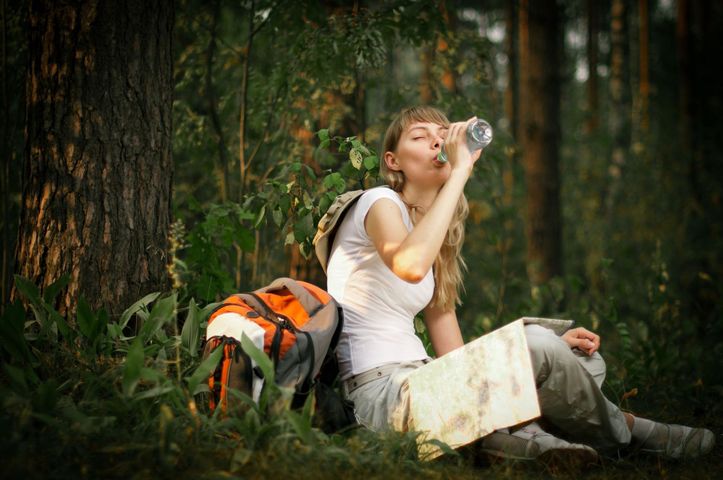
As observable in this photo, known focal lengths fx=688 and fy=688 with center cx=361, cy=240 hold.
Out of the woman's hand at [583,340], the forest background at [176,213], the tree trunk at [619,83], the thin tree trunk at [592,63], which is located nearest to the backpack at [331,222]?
the forest background at [176,213]

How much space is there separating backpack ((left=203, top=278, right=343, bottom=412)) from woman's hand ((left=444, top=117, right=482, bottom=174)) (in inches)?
29.3

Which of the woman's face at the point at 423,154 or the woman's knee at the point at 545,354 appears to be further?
the woman's face at the point at 423,154

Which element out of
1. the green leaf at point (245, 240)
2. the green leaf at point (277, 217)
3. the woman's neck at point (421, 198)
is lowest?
the green leaf at point (245, 240)

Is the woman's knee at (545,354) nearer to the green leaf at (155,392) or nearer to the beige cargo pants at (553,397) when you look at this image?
the beige cargo pants at (553,397)

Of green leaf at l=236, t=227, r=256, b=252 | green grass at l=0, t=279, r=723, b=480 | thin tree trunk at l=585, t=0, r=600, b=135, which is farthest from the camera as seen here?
thin tree trunk at l=585, t=0, r=600, b=135

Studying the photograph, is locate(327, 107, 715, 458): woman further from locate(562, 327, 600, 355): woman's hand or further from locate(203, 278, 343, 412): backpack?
locate(203, 278, 343, 412): backpack

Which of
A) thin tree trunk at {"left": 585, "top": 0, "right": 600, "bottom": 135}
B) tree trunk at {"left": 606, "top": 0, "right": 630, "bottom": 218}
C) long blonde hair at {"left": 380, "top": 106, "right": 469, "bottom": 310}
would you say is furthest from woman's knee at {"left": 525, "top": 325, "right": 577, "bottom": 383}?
thin tree trunk at {"left": 585, "top": 0, "right": 600, "bottom": 135}

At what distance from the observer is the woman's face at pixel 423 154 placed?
2959mm

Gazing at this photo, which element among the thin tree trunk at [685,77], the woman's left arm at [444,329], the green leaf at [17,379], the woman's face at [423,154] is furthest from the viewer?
the thin tree trunk at [685,77]

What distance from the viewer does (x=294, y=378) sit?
2.47 m

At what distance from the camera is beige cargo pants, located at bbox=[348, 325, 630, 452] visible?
257 cm

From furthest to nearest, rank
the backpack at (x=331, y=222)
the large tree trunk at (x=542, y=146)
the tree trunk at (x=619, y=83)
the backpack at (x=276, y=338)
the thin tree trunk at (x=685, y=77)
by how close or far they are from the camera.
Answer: the tree trunk at (x=619, y=83)
the thin tree trunk at (x=685, y=77)
the large tree trunk at (x=542, y=146)
the backpack at (x=331, y=222)
the backpack at (x=276, y=338)

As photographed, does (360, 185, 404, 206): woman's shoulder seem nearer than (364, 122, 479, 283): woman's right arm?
No

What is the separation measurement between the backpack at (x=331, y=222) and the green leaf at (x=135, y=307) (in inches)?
29.2
